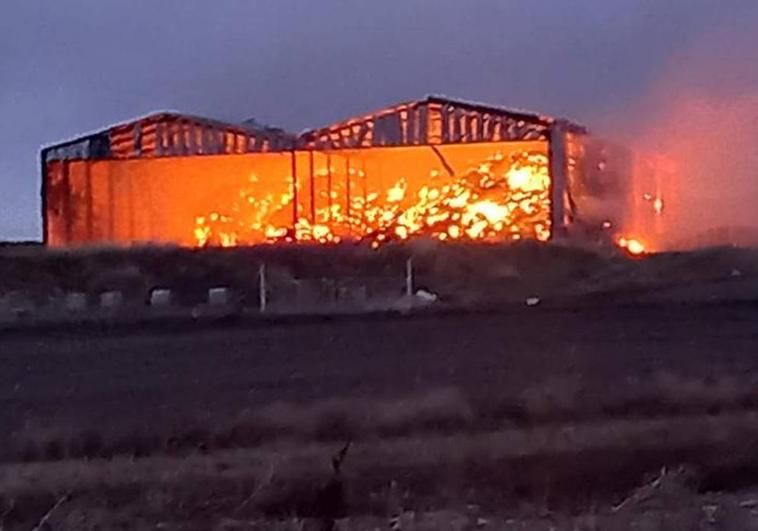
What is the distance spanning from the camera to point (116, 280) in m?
43.4

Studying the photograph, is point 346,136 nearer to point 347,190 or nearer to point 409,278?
point 347,190

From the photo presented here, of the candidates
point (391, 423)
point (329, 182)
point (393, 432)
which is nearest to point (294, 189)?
point (329, 182)

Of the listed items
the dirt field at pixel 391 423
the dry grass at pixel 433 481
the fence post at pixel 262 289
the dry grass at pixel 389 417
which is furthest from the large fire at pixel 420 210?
the dry grass at pixel 433 481

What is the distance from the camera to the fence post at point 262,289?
36.1m

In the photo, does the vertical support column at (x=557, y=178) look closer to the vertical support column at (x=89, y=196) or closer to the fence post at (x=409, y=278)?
the fence post at (x=409, y=278)

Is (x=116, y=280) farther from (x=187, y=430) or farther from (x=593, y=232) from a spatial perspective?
(x=187, y=430)

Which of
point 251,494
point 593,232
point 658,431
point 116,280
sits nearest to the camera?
point 251,494

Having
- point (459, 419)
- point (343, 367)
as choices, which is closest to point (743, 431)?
point (459, 419)

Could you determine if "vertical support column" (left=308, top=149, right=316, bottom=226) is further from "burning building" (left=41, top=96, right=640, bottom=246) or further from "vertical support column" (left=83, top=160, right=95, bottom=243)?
"vertical support column" (left=83, top=160, right=95, bottom=243)

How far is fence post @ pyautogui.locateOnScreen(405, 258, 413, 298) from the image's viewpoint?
1456 inches

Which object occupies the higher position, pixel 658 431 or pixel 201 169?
pixel 201 169

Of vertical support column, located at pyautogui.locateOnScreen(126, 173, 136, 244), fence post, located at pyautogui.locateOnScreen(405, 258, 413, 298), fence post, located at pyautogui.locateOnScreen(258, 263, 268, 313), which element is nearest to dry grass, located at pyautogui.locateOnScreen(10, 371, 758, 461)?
fence post, located at pyautogui.locateOnScreen(258, 263, 268, 313)

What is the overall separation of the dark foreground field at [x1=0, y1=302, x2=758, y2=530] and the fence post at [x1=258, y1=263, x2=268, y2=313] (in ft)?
34.7

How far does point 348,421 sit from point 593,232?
31475 mm
